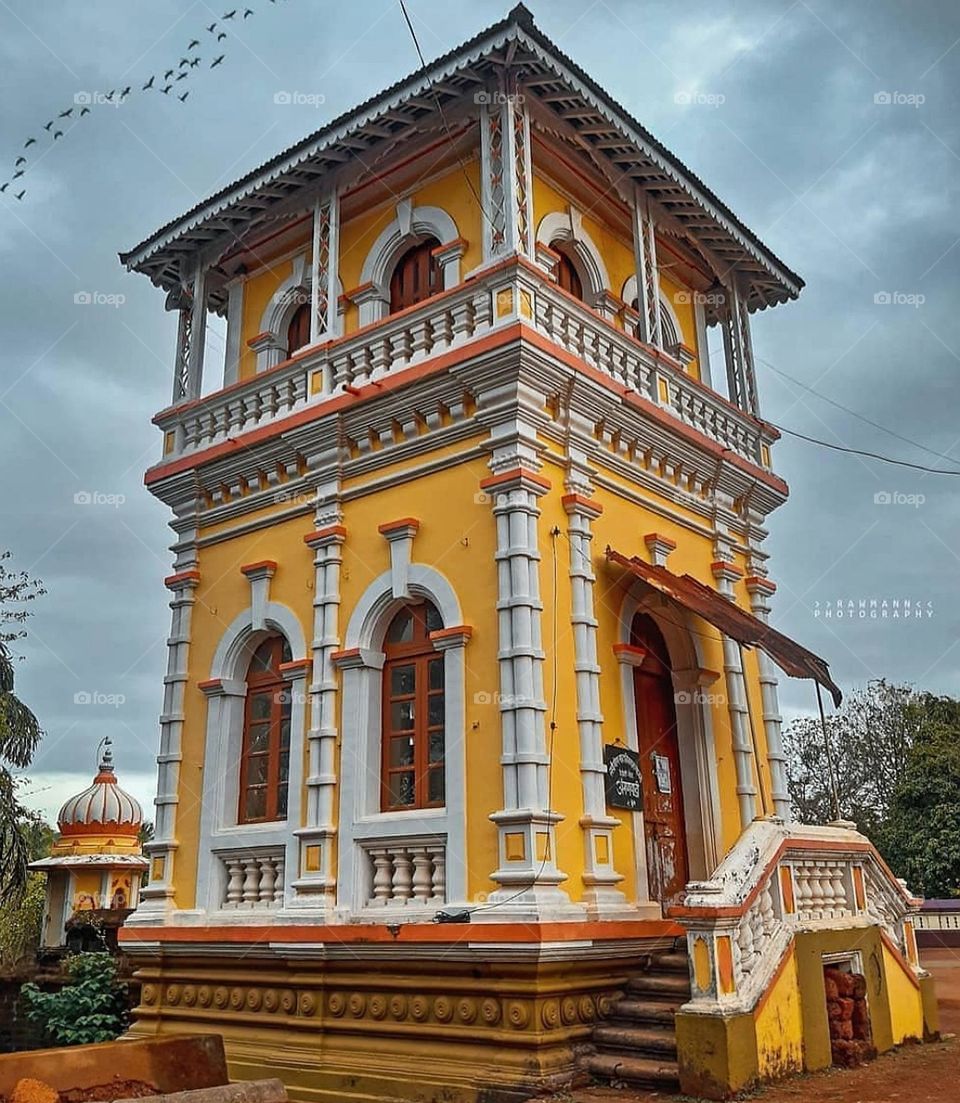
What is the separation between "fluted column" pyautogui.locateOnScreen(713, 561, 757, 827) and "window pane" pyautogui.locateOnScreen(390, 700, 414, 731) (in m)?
3.66

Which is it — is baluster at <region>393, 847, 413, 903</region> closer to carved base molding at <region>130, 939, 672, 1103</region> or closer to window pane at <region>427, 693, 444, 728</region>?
carved base molding at <region>130, 939, 672, 1103</region>

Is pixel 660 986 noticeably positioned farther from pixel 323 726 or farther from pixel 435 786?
pixel 323 726

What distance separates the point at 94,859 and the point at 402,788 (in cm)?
1042

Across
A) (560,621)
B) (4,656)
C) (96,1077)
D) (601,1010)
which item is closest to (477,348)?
(560,621)

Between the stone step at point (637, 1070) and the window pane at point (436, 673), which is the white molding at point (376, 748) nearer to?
the window pane at point (436, 673)

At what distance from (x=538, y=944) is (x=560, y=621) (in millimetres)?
2891

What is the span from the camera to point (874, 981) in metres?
10.3

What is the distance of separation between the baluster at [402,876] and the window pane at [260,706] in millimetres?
2658

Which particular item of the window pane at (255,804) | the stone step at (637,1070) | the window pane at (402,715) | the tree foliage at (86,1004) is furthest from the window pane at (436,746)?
the tree foliage at (86,1004)

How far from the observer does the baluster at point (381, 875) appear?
1007 centimetres

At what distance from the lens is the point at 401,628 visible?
11.0 m

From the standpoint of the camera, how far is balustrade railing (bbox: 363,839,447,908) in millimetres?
9695

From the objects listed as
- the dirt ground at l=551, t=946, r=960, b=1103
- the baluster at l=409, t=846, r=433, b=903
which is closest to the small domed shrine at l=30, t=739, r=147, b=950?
the baluster at l=409, t=846, r=433, b=903

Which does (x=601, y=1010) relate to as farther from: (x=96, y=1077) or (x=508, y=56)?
(x=508, y=56)
